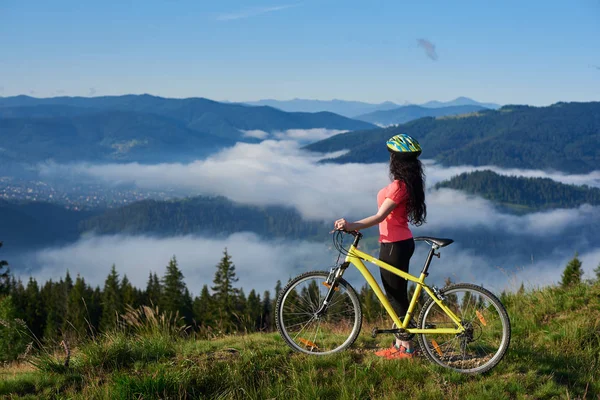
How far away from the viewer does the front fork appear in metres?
6.32

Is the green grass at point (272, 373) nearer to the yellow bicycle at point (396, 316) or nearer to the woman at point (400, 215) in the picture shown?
the yellow bicycle at point (396, 316)

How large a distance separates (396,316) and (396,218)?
1.26 metres

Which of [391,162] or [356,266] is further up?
[391,162]

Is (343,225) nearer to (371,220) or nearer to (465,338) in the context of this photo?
(371,220)

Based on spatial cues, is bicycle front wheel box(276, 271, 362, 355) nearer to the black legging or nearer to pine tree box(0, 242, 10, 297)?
the black legging

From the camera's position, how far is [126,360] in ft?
20.3

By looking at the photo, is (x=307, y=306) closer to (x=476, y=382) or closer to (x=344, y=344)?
(x=344, y=344)

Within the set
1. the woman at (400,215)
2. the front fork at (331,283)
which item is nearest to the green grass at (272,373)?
Answer: the front fork at (331,283)

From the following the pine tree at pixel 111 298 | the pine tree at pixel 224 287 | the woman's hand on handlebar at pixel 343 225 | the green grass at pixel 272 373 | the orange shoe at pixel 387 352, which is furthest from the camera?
the pine tree at pixel 111 298

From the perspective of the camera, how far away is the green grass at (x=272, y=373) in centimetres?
531

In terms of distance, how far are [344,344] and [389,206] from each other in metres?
1.92

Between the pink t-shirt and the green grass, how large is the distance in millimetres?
1500

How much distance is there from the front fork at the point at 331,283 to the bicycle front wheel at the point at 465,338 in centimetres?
110

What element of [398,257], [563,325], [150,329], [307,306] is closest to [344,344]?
[307,306]
